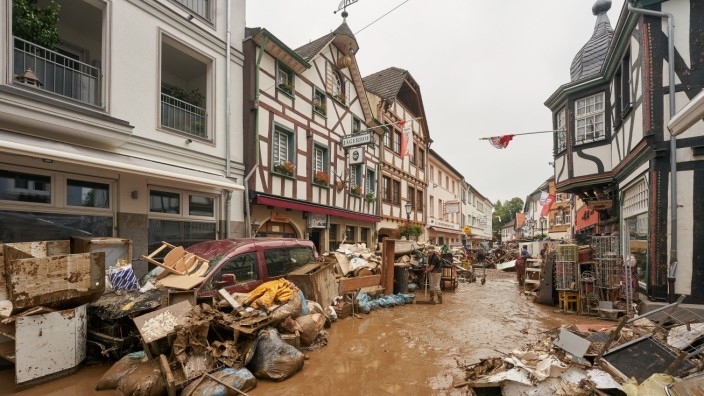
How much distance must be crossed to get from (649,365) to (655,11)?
8.21 m

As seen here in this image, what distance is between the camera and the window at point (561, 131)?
519 inches

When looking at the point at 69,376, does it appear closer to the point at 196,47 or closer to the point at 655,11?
the point at 196,47

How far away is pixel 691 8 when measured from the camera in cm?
795


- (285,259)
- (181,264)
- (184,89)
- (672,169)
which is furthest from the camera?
(184,89)

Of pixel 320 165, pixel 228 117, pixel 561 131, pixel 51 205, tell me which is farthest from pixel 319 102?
pixel 51 205

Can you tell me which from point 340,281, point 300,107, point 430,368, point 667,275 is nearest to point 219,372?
point 430,368

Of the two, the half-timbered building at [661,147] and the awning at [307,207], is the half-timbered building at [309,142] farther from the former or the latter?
the half-timbered building at [661,147]

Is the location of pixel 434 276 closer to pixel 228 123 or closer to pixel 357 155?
pixel 357 155

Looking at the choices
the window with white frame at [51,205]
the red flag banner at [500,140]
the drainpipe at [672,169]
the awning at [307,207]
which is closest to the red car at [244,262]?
the window with white frame at [51,205]

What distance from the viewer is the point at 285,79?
40.2 feet

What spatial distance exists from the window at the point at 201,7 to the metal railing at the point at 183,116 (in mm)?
2380

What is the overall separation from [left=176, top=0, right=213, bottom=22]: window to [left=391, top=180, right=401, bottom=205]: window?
12.9 metres

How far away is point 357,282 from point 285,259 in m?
2.67

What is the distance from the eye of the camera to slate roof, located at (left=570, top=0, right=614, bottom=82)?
43.9 feet
